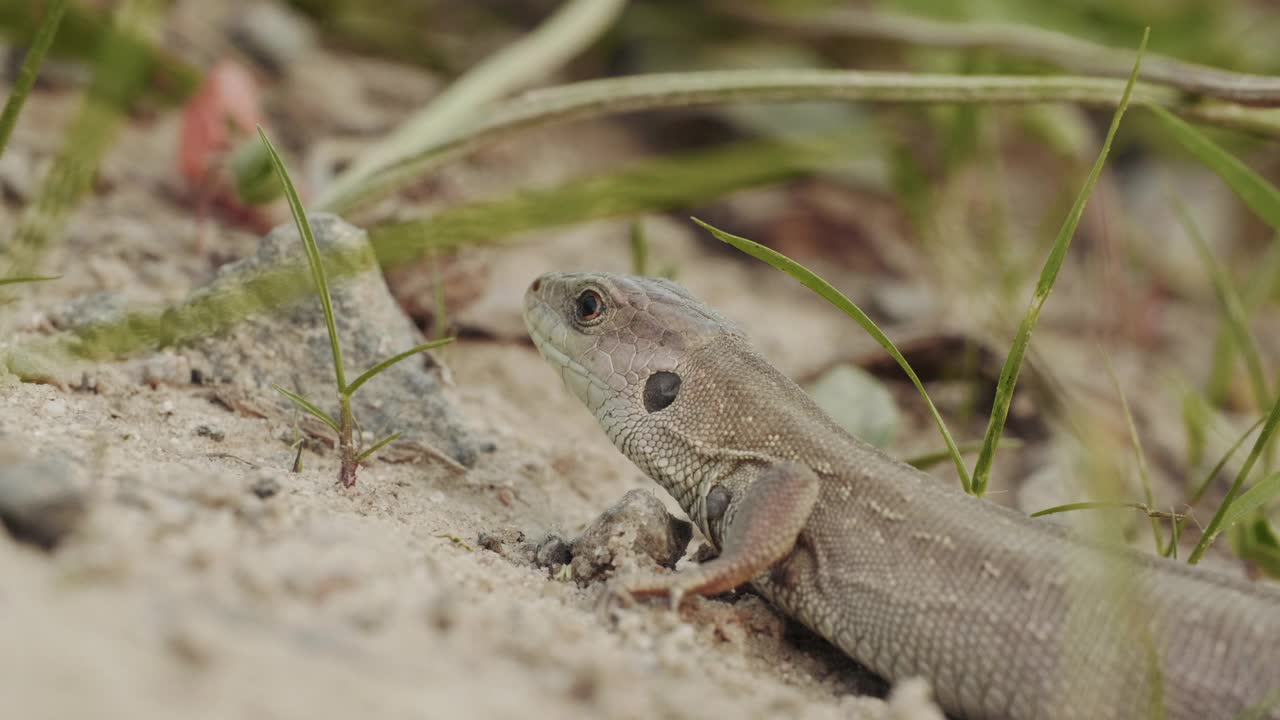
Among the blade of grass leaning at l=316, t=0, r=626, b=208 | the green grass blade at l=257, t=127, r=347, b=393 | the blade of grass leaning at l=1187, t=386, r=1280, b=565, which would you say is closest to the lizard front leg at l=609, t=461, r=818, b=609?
the green grass blade at l=257, t=127, r=347, b=393

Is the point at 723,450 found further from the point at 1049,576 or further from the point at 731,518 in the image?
the point at 1049,576

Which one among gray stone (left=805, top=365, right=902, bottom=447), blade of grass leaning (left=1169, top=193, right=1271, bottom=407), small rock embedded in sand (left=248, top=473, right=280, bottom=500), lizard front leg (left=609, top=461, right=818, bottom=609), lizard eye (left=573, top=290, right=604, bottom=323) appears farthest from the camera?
gray stone (left=805, top=365, right=902, bottom=447)

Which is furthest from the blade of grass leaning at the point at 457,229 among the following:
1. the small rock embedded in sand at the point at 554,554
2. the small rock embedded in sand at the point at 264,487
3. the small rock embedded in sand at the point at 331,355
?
the small rock embedded in sand at the point at 554,554

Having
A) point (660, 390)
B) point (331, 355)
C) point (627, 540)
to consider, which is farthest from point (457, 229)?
point (627, 540)

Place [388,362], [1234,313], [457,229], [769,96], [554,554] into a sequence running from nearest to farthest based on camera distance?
1. [388,362]
2. [554,554]
3. [457,229]
4. [1234,313]
5. [769,96]

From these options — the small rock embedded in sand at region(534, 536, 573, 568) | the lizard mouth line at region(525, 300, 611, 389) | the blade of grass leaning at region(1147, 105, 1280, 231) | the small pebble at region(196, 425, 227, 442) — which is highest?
the blade of grass leaning at region(1147, 105, 1280, 231)

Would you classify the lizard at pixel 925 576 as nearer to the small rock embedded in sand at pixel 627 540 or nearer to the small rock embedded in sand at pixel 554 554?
the small rock embedded in sand at pixel 627 540

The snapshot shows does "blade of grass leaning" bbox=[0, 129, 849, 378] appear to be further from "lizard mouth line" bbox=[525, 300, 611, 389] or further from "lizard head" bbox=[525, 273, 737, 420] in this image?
"lizard head" bbox=[525, 273, 737, 420]

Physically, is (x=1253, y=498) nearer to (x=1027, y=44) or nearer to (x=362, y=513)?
(x=362, y=513)
